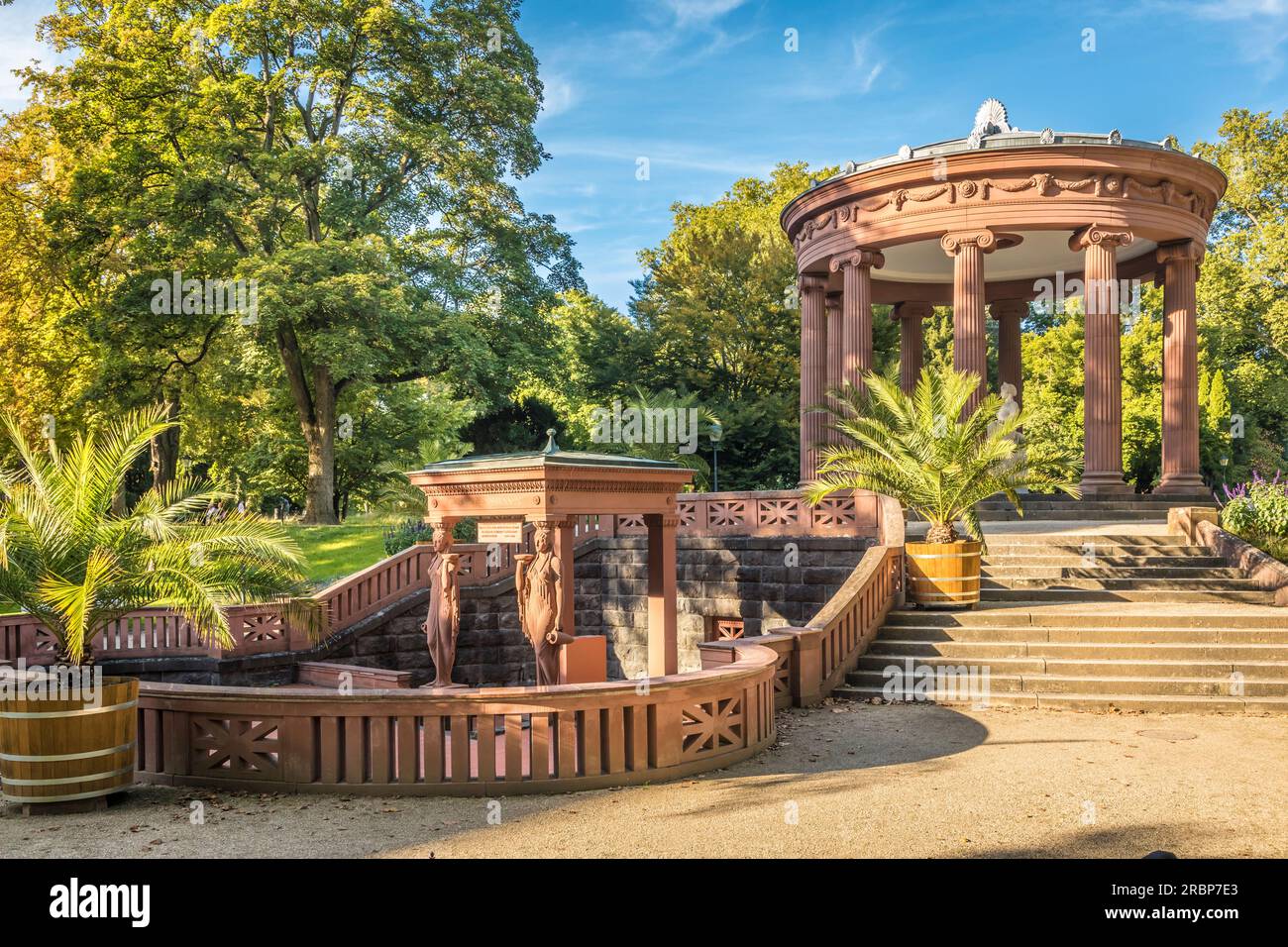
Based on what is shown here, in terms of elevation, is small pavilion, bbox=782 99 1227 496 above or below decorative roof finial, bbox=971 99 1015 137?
below

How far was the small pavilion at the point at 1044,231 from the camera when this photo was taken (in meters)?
22.2

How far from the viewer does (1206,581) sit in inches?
643

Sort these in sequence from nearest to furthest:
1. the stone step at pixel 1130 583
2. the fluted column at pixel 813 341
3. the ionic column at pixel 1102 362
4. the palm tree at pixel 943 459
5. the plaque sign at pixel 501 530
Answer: the plaque sign at pixel 501 530
the palm tree at pixel 943 459
the stone step at pixel 1130 583
the ionic column at pixel 1102 362
the fluted column at pixel 813 341

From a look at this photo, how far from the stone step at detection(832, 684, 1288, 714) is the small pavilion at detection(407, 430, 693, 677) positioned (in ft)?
11.9

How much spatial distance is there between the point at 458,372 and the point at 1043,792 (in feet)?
84.0

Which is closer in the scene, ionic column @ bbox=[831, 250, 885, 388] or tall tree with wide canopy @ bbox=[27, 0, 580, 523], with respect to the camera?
ionic column @ bbox=[831, 250, 885, 388]

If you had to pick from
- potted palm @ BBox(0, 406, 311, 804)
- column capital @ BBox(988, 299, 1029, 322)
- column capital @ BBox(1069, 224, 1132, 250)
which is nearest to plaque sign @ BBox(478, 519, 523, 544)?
potted palm @ BBox(0, 406, 311, 804)

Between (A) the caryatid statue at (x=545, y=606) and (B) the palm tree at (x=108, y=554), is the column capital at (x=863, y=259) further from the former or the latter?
(B) the palm tree at (x=108, y=554)

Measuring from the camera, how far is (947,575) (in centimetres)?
1541

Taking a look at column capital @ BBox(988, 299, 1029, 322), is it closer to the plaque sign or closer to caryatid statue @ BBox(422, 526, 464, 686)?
the plaque sign

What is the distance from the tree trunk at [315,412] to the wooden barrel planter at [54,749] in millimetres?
23724

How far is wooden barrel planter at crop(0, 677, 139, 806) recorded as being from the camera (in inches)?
321

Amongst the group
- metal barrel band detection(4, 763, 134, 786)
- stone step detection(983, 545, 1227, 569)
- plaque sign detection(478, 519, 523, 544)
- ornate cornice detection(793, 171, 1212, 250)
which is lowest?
metal barrel band detection(4, 763, 134, 786)

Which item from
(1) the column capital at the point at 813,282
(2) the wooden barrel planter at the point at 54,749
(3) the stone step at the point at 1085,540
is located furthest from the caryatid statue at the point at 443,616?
(1) the column capital at the point at 813,282
